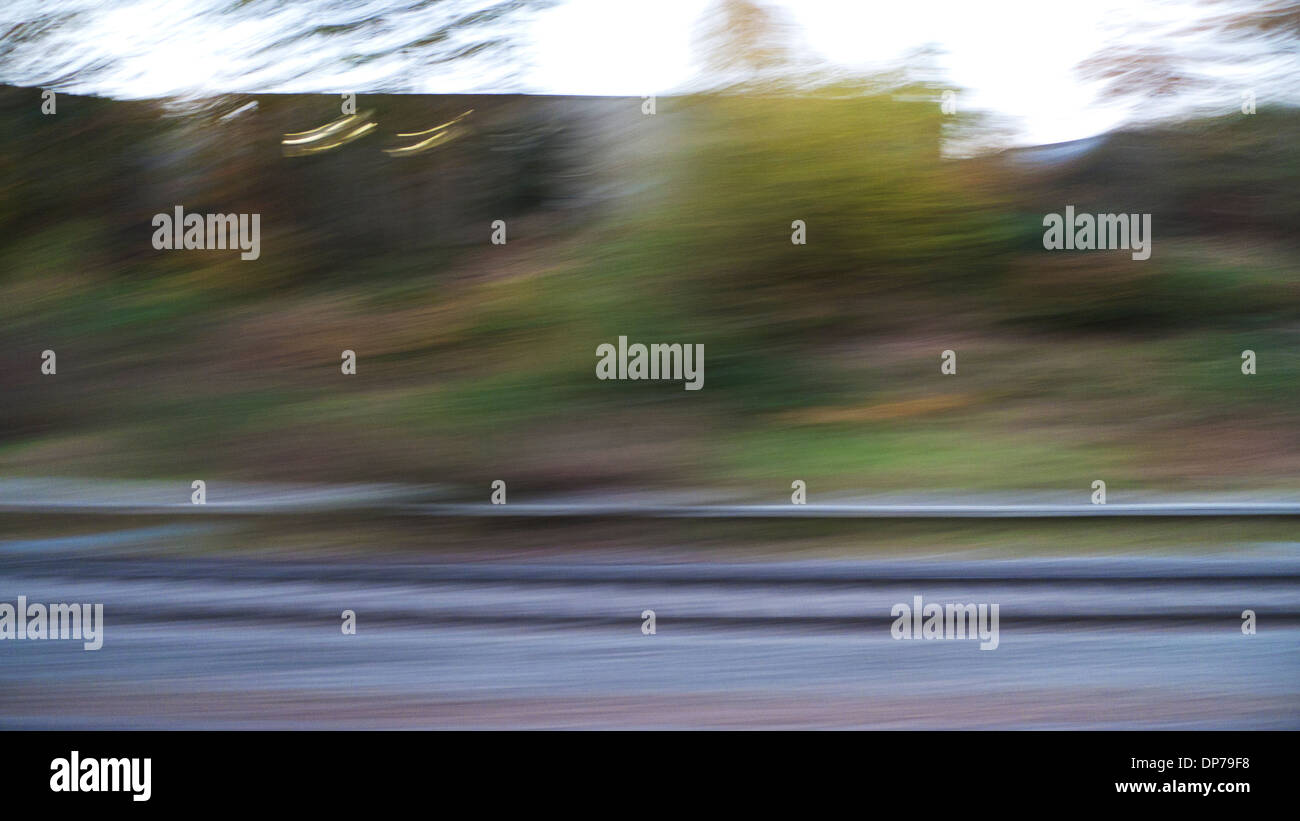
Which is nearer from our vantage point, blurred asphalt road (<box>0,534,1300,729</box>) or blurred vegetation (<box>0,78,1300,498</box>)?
blurred asphalt road (<box>0,534,1300,729</box>)

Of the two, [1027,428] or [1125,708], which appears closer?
[1125,708]

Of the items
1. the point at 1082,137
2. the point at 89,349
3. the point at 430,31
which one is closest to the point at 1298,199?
the point at 1082,137

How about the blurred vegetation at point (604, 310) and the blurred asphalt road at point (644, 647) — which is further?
the blurred vegetation at point (604, 310)

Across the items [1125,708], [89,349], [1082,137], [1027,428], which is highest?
[1082,137]

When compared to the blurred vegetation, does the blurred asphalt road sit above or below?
below

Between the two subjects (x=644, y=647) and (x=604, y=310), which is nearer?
(x=644, y=647)

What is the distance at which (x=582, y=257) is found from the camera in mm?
3199

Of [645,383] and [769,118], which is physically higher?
[769,118]

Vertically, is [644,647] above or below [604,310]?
below

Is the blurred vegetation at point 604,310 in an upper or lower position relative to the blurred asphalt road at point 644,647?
upper

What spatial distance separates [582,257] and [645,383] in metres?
0.51
